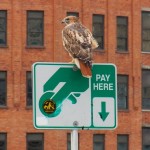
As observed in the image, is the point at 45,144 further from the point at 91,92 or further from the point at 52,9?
the point at 91,92

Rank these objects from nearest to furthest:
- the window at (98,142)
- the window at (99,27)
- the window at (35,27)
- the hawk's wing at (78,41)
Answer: the hawk's wing at (78,41), the window at (35,27), the window at (98,142), the window at (99,27)

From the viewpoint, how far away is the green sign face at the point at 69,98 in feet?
20.3

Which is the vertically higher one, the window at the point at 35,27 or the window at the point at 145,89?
the window at the point at 35,27

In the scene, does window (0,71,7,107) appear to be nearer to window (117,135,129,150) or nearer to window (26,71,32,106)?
window (26,71,32,106)

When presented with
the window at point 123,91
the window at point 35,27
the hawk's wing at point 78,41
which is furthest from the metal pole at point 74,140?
the window at point 123,91

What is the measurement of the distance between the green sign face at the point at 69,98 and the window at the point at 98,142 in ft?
145

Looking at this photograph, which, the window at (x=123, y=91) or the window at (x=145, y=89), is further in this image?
the window at (x=145, y=89)

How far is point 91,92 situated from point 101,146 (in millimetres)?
44579

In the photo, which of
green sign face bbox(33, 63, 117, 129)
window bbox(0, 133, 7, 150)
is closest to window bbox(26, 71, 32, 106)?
window bbox(0, 133, 7, 150)

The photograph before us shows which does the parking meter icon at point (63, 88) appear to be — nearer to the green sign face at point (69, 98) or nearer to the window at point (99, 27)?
the green sign face at point (69, 98)

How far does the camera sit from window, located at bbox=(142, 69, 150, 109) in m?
51.9

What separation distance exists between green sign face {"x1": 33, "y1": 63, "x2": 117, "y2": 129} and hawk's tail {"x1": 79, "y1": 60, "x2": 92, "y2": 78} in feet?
0.36

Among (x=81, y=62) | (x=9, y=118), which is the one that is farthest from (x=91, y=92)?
(x=9, y=118)

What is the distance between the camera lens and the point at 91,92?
623cm
